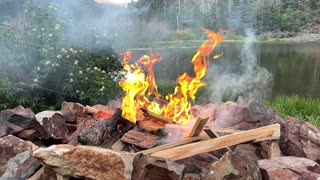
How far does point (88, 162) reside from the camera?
3109 mm

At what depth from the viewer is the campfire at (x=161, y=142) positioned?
3.08 meters

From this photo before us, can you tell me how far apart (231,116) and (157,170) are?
1574mm

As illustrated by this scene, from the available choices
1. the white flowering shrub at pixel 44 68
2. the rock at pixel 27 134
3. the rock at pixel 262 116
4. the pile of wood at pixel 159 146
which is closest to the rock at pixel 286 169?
the pile of wood at pixel 159 146

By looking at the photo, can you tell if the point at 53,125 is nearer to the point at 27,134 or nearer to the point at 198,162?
the point at 27,134

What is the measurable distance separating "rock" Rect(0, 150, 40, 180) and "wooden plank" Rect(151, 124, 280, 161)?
3.55 ft

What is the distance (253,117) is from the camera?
4.15 m

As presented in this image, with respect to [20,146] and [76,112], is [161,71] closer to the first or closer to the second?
[76,112]

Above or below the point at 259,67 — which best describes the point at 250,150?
above

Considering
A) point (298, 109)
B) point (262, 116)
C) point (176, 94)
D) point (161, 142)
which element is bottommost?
point (298, 109)

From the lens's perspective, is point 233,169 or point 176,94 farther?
point 176,94

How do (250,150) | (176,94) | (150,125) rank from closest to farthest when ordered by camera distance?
1. (250,150)
2. (150,125)
3. (176,94)

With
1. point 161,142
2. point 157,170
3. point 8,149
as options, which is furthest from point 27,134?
point 157,170

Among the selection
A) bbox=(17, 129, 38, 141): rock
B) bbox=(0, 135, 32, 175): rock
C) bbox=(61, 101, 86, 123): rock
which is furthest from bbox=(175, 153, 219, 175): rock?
bbox=(61, 101, 86, 123): rock

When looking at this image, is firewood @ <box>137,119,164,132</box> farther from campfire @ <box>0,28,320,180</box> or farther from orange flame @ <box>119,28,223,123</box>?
orange flame @ <box>119,28,223,123</box>
